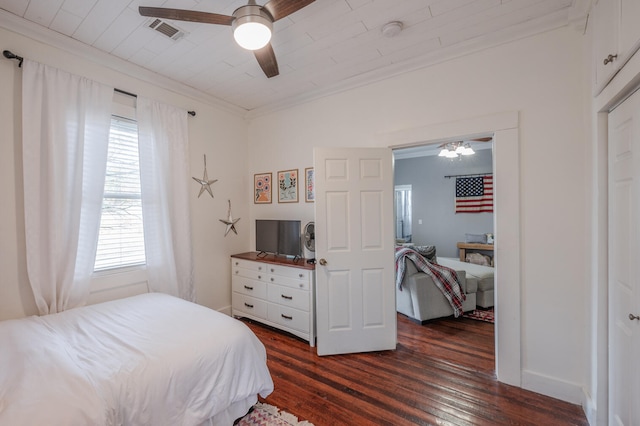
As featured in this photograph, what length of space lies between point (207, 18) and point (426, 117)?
6.32 ft

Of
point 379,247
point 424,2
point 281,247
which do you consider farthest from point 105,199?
point 424,2

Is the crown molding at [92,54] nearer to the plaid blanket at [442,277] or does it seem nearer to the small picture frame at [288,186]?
the small picture frame at [288,186]

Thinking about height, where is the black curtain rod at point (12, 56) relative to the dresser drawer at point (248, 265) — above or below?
above

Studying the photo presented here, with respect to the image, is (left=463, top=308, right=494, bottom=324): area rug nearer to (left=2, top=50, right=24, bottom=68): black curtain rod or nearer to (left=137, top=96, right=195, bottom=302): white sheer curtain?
(left=137, top=96, right=195, bottom=302): white sheer curtain

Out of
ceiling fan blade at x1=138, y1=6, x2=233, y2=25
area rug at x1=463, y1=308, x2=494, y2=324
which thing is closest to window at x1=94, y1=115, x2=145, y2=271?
ceiling fan blade at x1=138, y1=6, x2=233, y2=25

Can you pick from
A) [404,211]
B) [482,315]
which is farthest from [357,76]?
[404,211]

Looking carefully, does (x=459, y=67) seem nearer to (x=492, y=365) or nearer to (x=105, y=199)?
(x=492, y=365)

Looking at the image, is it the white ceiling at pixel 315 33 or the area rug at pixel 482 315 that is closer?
the white ceiling at pixel 315 33

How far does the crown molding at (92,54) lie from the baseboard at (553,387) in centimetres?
419

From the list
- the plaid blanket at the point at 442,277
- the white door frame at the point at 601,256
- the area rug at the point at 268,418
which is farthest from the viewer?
the plaid blanket at the point at 442,277

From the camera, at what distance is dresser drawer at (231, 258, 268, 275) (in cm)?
328

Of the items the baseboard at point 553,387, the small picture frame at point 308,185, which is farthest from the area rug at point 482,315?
the small picture frame at point 308,185

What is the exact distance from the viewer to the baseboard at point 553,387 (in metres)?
1.97

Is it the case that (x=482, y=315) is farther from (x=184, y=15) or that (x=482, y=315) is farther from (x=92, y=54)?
(x=92, y=54)
